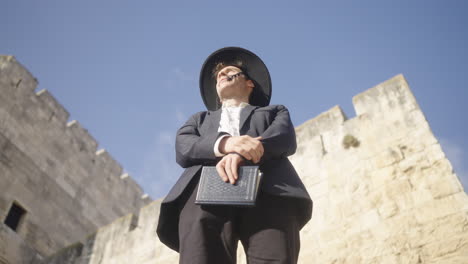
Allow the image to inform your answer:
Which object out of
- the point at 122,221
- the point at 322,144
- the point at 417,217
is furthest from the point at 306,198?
the point at 122,221

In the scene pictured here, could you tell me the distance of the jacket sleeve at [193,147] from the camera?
8.29 ft

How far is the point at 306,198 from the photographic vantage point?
241cm

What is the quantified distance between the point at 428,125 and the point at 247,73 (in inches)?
124

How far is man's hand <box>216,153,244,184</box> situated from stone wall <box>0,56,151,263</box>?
7.95 meters

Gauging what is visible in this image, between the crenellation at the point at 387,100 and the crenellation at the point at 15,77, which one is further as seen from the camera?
the crenellation at the point at 15,77

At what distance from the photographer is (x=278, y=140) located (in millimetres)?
2527

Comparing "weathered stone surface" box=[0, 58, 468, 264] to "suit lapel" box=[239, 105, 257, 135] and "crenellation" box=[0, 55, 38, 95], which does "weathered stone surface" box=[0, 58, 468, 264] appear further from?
"crenellation" box=[0, 55, 38, 95]

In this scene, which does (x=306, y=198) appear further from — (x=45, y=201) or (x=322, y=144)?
(x=45, y=201)

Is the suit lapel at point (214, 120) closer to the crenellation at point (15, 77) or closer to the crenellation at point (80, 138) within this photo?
the crenellation at point (15, 77)

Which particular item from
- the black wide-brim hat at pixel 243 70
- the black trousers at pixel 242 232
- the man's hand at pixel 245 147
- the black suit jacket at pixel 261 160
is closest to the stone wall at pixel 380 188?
the black wide-brim hat at pixel 243 70

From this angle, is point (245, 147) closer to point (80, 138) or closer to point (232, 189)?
point (232, 189)

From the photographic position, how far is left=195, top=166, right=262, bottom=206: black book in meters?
2.23

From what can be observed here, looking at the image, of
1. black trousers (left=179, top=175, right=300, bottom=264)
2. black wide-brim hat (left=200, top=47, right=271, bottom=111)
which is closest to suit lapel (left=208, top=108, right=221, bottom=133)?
black wide-brim hat (left=200, top=47, right=271, bottom=111)

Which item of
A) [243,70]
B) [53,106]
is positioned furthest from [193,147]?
[53,106]
